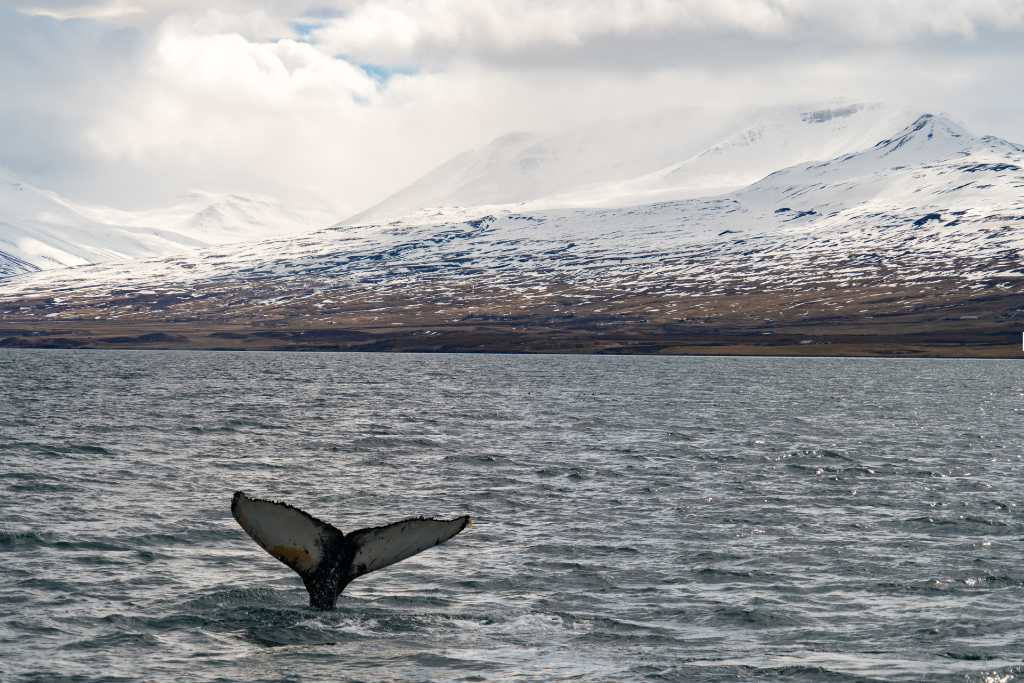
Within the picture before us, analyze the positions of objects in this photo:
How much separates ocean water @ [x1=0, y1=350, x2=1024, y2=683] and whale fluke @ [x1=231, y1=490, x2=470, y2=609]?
2.01m

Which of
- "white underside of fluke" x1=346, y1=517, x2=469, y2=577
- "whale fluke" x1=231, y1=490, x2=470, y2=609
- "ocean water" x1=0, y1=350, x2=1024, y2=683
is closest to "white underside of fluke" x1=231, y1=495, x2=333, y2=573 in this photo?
"whale fluke" x1=231, y1=490, x2=470, y2=609

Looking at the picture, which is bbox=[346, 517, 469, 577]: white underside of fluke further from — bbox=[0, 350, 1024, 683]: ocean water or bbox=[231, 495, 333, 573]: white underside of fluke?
bbox=[0, 350, 1024, 683]: ocean water

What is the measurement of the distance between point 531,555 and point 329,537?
12.4 metres

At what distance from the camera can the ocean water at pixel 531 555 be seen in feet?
81.1

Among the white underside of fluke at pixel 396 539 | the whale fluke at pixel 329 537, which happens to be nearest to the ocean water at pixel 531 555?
the whale fluke at pixel 329 537

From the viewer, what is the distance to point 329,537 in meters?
23.6

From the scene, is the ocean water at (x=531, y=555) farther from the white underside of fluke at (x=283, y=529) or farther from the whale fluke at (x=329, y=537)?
the white underside of fluke at (x=283, y=529)

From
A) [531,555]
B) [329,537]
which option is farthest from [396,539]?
[531,555]

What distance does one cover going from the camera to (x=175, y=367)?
199 meters

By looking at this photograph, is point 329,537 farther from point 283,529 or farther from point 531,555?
point 531,555

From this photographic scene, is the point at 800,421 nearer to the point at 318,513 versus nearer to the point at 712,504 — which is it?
the point at 712,504

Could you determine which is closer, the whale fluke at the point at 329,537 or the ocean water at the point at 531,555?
the whale fluke at the point at 329,537

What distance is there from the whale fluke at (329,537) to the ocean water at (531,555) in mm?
2010

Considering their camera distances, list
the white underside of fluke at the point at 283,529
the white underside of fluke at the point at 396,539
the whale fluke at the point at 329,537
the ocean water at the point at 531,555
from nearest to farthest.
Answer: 1. the white underside of fluke at the point at 283,529
2. the whale fluke at the point at 329,537
3. the white underside of fluke at the point at 396,539
4. the ocean water at the point at 531,555
